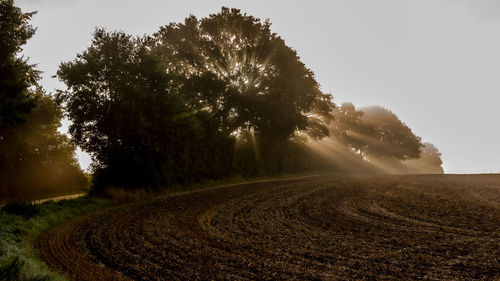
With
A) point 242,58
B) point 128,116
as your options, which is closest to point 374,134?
point 242,58

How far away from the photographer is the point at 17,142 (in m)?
23.8

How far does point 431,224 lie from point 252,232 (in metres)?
5.55

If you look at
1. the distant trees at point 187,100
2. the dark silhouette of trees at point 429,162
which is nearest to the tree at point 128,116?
the distant trees at point 187,100

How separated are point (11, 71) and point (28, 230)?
15.2 m

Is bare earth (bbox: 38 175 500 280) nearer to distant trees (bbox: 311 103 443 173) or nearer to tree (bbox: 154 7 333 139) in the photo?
tree (bbox: 154 7 333 139)

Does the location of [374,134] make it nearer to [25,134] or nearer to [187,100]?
[187,100]

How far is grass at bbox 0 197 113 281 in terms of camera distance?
5578mm

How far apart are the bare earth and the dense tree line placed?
7734 millimetres

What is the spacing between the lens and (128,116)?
19.4 metres

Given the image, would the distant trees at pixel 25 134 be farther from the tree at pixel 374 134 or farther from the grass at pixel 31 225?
the tree at pixel 374 134

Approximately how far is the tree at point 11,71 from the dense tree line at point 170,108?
0.07m

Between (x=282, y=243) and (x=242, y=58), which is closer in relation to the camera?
(x=282, y=243)

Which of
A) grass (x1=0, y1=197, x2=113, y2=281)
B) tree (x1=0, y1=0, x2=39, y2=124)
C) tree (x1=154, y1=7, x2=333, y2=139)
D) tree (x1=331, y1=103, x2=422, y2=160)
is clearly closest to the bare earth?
grass (x1=0, y1=197, x2=113, y2=281)

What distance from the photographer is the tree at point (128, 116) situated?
19391 millimetres
